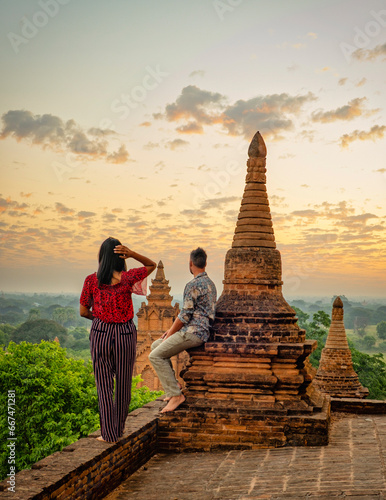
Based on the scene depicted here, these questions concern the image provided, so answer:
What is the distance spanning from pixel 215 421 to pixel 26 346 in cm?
1473

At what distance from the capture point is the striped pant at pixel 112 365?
6582 millimetres

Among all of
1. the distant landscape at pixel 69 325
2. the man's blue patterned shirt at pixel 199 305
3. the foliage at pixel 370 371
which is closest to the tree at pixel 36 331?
the distant landscape at pixel 69 325

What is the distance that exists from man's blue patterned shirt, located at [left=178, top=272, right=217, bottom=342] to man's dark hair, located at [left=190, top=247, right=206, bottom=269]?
141 mm

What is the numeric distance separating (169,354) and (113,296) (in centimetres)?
189

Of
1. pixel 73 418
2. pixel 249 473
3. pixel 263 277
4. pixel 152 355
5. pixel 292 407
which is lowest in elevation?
pixel 73 418

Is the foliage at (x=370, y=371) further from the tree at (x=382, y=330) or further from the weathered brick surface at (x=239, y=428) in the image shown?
the tree at (x=382, y=330)

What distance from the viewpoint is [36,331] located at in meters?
82.2

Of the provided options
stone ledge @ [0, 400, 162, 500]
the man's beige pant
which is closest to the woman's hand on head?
the man's beige pant

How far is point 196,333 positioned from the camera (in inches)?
329

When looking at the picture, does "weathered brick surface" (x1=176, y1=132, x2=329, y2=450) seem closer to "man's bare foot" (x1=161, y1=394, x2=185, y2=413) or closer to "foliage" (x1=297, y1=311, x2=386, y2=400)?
"man's bare foot" (x1=161, y1=394, x2=185, y2=413)

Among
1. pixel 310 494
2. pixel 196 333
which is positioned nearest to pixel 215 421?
pixel 196 333

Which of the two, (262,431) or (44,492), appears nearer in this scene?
(44,492)

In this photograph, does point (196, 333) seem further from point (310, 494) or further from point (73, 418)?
point (73, 418)

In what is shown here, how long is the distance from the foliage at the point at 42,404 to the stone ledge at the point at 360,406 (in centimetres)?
912
